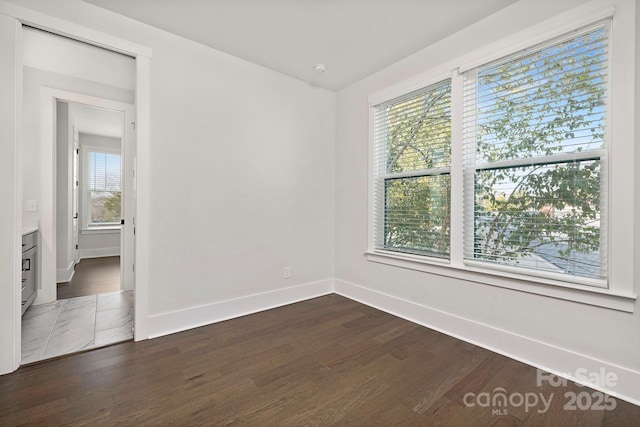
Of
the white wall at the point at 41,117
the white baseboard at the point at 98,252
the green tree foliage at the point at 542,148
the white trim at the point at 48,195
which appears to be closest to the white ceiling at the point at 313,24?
the green tree foliage at the point at 542,148

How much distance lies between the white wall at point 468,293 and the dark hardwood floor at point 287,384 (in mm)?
195

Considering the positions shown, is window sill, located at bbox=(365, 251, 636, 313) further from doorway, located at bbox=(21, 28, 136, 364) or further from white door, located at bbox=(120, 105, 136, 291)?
white door, located at bbox=(120, 105, 136, 291)

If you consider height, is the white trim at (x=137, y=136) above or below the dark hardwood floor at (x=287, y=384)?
above

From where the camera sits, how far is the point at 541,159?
6.83 feet

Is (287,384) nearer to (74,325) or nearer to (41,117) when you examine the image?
(74,325)

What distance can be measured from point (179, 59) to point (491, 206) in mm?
2971

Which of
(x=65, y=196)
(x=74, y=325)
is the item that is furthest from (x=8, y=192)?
(x=65, y=196)

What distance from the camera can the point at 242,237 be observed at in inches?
119

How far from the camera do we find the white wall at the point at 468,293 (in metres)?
1.84

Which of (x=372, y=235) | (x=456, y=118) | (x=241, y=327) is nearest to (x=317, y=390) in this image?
(x=241, y=327)

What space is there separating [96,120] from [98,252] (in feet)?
9.63

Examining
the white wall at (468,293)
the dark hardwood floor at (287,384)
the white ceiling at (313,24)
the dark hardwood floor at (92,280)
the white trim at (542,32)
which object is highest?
the white ceiling at (313,24)

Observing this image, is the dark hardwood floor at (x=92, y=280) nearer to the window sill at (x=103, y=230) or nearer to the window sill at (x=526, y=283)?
the window sill at (x=103, y=230)

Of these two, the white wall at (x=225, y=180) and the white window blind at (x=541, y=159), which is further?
the white wall at (x=225, y=180)
